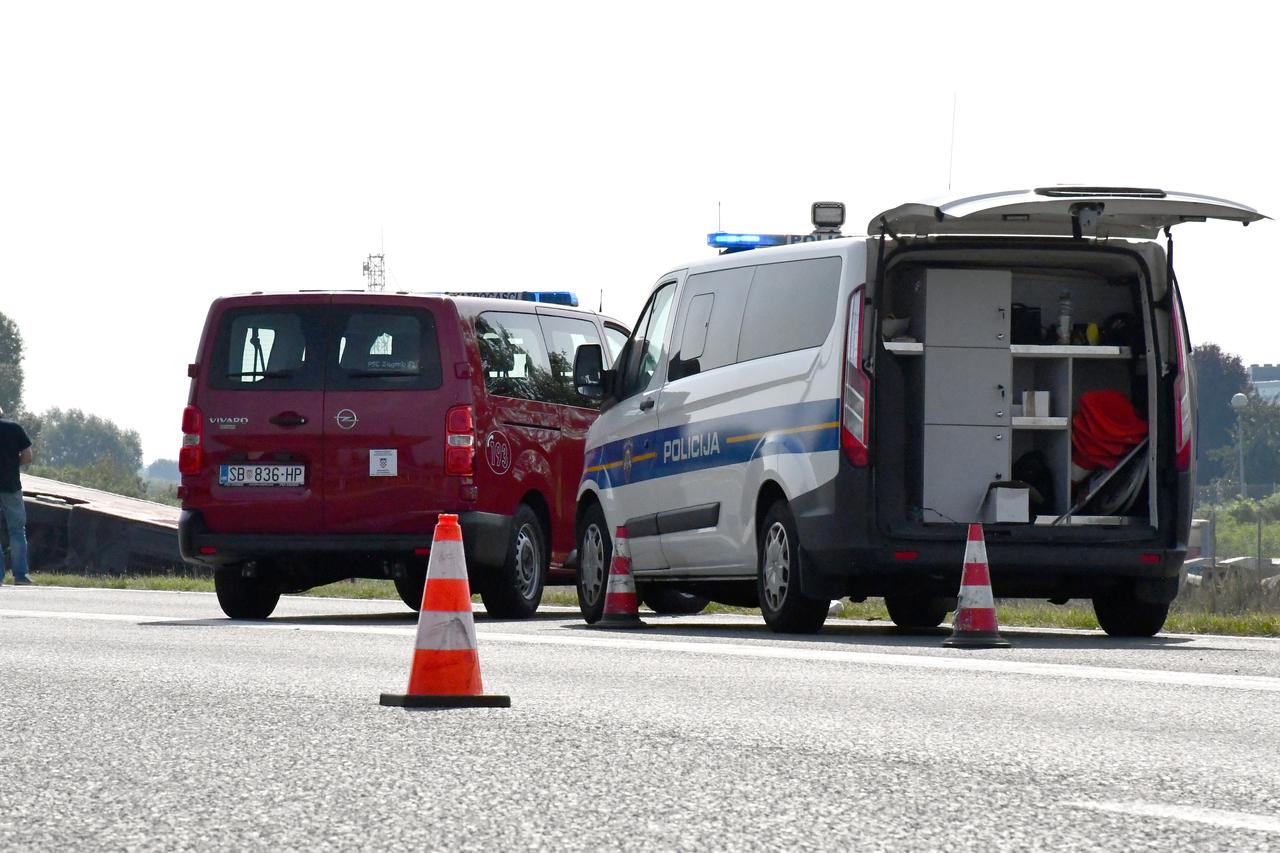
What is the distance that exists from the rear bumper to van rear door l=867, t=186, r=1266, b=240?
3555 millimetres

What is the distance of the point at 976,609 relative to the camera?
35.0 feet

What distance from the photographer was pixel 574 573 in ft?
50.3

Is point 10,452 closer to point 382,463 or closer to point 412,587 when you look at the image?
point 412,587

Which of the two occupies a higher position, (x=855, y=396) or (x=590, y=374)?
(x=590, y=374)

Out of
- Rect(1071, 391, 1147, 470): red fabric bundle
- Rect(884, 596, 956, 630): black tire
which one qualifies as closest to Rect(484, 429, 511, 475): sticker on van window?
Rect(884, 596, 956, 630): black tire

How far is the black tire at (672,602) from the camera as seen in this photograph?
16.1 metres

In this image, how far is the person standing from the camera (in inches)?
821

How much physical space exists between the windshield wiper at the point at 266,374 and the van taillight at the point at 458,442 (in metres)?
1.08

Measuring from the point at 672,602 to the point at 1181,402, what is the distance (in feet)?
18.0

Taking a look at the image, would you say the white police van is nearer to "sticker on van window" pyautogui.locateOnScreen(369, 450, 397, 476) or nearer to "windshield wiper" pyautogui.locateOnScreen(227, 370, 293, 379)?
"sticker on van window" pyautogui.locateOnScreen(369, 450, 397, 476)

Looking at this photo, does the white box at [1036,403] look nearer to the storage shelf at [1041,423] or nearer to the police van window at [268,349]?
the storage shelf at [1041,423]

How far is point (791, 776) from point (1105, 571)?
621 cm

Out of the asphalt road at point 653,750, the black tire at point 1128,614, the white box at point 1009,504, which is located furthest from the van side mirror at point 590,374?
the black tire at point 1128,614

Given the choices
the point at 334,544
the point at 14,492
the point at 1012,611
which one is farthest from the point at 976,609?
the point at 14,492
